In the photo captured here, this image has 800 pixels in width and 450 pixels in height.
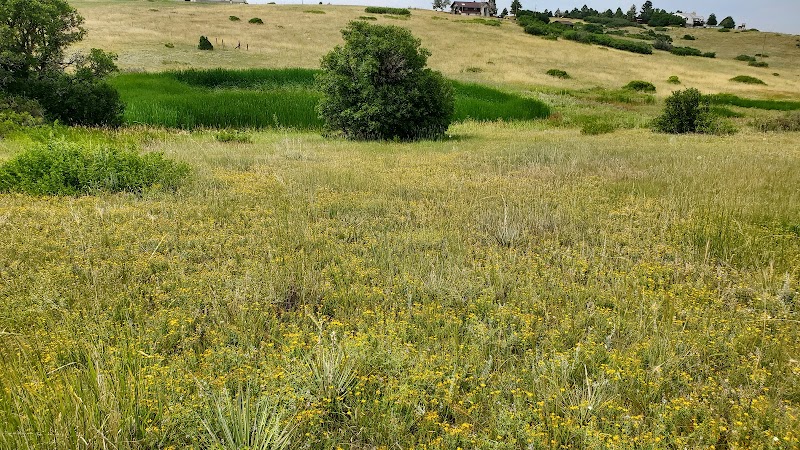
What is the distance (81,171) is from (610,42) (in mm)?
70096

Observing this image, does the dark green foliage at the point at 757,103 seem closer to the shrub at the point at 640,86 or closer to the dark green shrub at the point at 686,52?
the shrub at the point at 640,86

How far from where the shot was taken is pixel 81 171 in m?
7.42

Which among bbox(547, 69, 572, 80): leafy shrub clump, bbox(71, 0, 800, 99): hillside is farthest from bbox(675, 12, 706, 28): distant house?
bbox(547, 69, 572, 80): leafy shrub clump

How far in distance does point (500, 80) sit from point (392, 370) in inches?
1492

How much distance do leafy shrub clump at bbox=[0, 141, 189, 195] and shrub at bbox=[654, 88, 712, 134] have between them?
18.1 meters

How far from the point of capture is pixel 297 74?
31.5 metres

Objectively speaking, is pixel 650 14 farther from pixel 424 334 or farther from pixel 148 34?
pixel 424 334

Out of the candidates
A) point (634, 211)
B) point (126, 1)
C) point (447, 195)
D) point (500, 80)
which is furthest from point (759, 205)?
point (126, 1)

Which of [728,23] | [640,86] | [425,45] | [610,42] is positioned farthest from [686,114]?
[728,23]

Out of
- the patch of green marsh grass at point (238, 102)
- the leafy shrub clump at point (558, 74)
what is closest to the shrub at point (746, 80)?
the leafy shrub clump at point (558, 74)

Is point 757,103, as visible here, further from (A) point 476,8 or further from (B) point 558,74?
(A) point 476,8

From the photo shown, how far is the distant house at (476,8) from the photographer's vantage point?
112 m

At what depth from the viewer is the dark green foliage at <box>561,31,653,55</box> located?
62438mm

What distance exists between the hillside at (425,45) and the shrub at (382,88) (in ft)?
71.4
